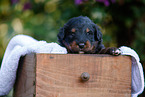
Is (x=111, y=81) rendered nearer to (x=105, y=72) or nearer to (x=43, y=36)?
(x=105, y=72)

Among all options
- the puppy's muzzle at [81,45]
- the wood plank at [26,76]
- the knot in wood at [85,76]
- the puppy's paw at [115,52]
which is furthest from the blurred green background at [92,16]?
the knot in wood at [85,76]

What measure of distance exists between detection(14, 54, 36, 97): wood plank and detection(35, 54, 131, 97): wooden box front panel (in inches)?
3.0

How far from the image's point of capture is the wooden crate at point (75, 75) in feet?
4.55

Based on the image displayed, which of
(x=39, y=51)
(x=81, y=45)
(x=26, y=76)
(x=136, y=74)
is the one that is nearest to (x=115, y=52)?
(x=136, y=74)

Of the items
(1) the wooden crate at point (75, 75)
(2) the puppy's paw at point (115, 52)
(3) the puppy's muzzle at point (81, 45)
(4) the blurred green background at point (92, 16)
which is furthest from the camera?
(4) the blurred green background at point (92, 16)

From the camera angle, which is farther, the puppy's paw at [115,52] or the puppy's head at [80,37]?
the puppy's head at [80,37]

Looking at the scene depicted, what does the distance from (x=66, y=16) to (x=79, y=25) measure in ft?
4.44

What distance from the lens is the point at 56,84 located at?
1416mm

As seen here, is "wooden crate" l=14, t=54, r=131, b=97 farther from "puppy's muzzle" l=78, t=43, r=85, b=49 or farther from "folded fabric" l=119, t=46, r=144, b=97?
"puppy's muzzle" l=78, t=43, r=85, b=49

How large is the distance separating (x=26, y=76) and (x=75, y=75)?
39cm

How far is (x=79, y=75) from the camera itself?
1.48 m

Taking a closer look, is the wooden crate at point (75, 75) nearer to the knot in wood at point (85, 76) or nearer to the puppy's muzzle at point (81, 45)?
the knot in wood at point (85, 76)

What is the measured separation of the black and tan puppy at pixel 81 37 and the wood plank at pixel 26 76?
456mm

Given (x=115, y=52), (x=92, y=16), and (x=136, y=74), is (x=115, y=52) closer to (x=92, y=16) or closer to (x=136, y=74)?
(x=136, y=74)
